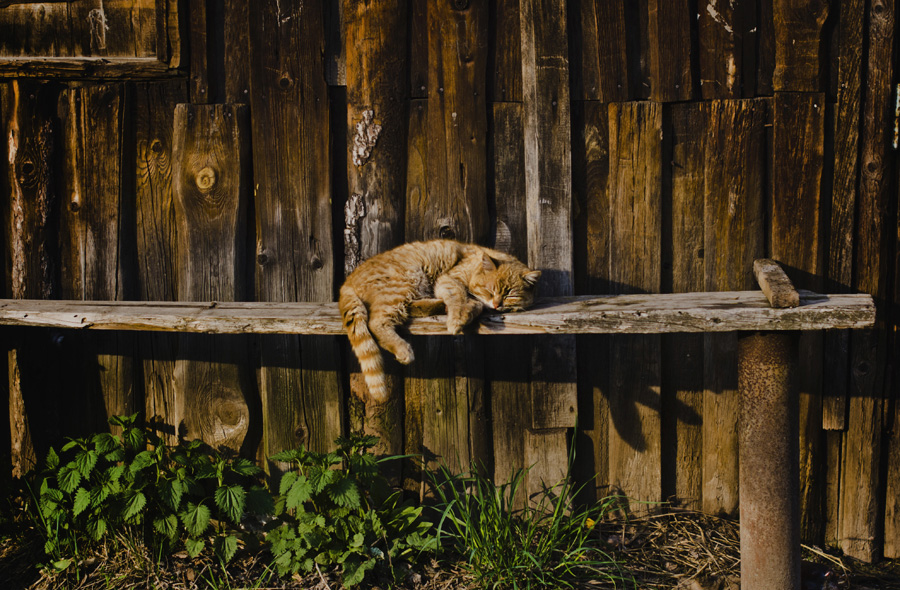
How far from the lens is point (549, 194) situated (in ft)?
9.96

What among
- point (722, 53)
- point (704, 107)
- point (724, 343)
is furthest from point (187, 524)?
point (722, 53)

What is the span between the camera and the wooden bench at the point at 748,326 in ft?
8.10

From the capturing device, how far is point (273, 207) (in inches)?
122

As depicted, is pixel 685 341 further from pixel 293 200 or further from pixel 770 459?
pixel 293 200

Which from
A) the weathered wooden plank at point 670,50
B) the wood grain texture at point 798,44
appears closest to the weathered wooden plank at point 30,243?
the weathered wooden plank at point 670,50

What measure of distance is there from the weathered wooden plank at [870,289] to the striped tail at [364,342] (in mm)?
2369

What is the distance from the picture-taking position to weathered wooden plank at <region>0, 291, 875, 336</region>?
2445mm

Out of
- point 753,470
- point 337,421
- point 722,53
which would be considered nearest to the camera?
point 753,470

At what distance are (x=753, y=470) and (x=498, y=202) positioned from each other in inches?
65.9

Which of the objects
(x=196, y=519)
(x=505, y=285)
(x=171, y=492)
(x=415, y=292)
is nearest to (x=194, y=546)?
(x=196, y=519)

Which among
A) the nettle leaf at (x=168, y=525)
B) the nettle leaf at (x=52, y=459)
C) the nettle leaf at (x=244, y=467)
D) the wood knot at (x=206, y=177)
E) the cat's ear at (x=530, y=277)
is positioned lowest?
the nettle leaf at (x=168, y=525)

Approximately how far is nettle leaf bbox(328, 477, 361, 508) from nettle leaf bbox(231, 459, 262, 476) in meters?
0.45

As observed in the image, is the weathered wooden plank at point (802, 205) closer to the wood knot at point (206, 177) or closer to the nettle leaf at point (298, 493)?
the nettle leaf at point (298, 493)

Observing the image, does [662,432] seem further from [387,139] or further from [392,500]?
[387,139]
